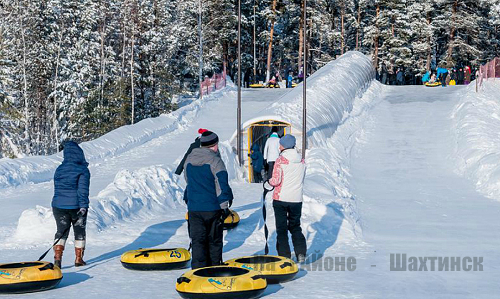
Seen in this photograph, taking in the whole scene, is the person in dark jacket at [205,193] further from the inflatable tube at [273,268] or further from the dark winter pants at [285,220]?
the dark winter pants at [285,220]

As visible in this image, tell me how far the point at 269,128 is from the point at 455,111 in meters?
10.4

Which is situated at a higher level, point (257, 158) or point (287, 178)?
point (287, 178)

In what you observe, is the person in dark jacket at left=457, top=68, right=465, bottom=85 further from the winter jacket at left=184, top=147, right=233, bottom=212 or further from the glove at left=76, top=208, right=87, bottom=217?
the winter jacket at left=184, top=147, right=233, bottom=212

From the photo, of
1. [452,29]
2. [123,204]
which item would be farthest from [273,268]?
[452,29]

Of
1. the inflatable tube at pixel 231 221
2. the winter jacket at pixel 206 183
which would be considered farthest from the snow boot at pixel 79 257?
the inflatable tube at pixel 231 221

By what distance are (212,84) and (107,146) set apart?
21.4 metres

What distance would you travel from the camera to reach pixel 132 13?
53.5 m

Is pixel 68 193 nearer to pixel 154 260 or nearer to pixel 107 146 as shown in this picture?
pixel 154 260

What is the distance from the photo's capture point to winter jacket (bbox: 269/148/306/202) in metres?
8.56

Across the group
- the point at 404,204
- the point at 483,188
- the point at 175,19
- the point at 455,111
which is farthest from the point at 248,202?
the point at 175,19

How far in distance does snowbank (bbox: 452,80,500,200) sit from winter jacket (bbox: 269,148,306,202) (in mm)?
9997

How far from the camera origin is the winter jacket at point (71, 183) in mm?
8719

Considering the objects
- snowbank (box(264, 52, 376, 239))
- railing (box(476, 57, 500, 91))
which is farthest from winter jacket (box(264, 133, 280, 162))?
Result: railing (box(476, 57, 500, 91))

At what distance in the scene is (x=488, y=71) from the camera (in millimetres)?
36125
